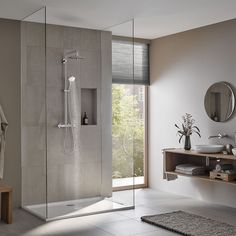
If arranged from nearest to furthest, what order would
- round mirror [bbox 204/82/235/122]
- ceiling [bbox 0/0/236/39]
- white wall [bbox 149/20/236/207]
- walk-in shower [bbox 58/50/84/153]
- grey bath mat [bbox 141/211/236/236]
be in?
1. grey bath mat [bbox 141/211/236/236]
2. ceiling [bbox 0/0/236/39]
3. walk-in shower [bbox 58/50/84/153]
4. round mirror [bbox 204/82/235/122]
5. white wall [bbox 149/20/236/207]

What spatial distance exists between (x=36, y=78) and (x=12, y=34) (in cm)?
90

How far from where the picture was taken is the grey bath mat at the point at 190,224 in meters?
4.46

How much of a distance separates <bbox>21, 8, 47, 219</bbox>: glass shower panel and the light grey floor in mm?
276

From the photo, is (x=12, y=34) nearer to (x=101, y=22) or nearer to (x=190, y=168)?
(x=101, y=22)

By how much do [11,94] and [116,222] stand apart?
2.23 meters

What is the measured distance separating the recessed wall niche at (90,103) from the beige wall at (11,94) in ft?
2.92

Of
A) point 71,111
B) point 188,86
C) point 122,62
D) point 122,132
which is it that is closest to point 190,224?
point 122,132

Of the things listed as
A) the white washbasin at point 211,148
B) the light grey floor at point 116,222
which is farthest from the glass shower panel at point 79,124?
the white washbasin at point 211,148

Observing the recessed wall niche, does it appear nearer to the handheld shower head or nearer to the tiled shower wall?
the tiled shower wall

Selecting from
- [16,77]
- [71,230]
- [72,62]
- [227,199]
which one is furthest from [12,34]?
[227,199]

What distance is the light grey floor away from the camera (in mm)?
4480

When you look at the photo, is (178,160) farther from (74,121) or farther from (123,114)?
(74,121)

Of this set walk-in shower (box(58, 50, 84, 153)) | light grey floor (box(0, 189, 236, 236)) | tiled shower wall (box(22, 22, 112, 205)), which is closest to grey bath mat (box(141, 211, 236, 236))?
light grey floor (box(0, 189, 236, 236))

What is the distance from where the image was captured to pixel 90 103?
5.70 meters
